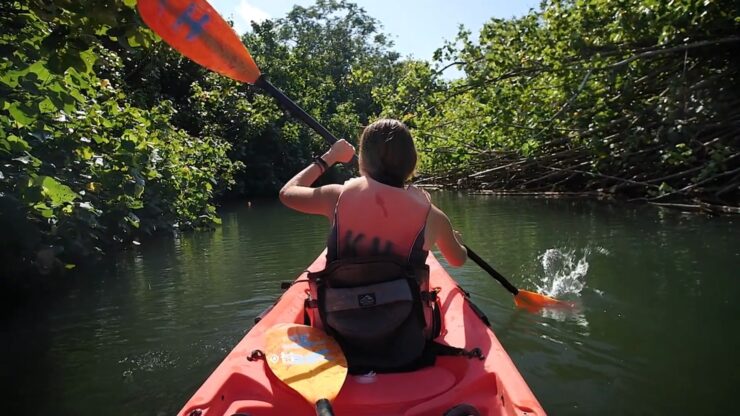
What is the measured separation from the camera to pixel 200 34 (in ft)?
10.9

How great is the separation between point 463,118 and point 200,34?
9.66 meters

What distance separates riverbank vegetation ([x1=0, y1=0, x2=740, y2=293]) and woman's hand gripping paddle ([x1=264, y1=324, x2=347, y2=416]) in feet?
4.83

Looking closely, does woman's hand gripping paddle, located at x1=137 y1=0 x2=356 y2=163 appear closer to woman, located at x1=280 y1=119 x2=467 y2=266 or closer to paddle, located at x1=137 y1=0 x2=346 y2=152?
paddle, located at x1=137 y1=0 x2=346 y2=152

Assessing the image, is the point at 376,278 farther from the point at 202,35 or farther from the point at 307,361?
the point at 202,35

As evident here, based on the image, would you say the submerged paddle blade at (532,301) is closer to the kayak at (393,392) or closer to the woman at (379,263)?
the kayak at (393,392)

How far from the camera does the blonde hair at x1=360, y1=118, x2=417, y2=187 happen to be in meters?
2.18

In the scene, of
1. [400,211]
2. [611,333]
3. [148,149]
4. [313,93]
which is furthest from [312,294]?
[313,93]

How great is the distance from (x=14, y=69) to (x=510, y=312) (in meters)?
4.03

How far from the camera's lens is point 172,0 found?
9.40ft

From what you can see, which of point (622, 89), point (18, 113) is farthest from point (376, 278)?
point (622, 89)

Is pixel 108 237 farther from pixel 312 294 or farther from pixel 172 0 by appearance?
pixel 312 294

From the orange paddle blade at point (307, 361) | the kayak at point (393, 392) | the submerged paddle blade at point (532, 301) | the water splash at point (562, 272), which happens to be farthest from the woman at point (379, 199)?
the water splash at point (562, 272)

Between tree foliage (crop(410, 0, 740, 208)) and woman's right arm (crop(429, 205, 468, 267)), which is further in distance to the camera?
tree foliage (crop(410, 0, 740, 208))

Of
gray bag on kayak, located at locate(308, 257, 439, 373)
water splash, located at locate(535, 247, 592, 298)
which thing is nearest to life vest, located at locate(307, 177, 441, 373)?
gray bag on kayak, located at locate(308, 257, 439, 373)
